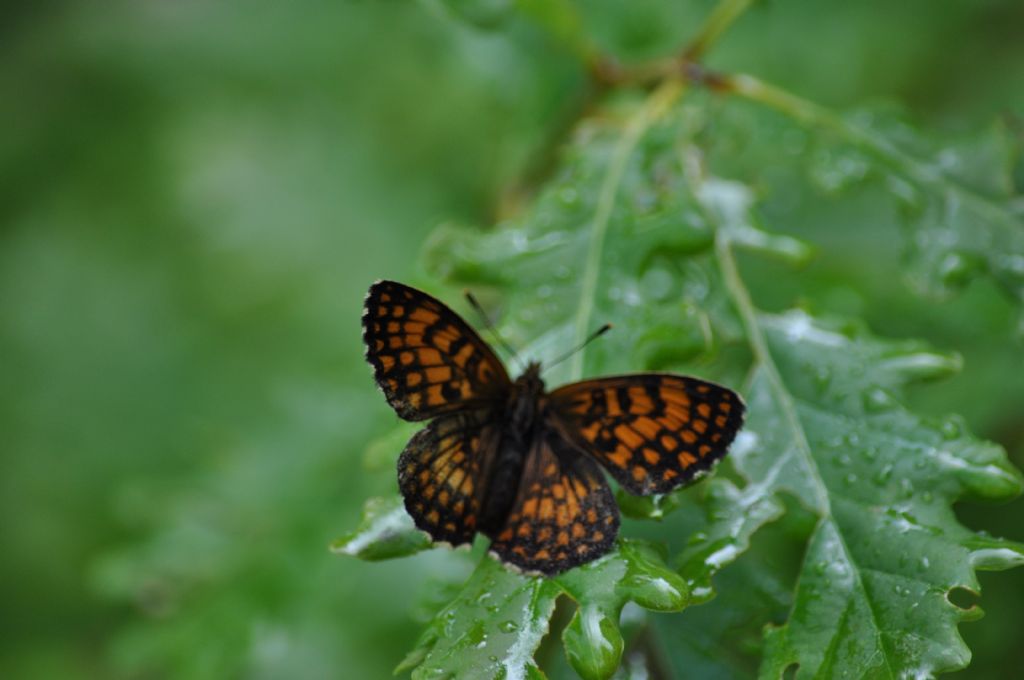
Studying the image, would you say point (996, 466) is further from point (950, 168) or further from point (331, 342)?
point (331, 342)

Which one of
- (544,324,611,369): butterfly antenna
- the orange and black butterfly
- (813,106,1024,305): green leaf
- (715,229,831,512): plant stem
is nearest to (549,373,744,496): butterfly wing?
the orange and black butterfly

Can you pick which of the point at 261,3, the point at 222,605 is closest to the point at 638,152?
the point at 222,605

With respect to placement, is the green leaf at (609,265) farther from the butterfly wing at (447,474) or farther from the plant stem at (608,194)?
the butterfly wing at (447,474)

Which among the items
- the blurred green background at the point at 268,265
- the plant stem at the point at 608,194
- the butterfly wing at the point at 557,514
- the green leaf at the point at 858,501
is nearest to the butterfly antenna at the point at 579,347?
the plant stem at the point at 608,194

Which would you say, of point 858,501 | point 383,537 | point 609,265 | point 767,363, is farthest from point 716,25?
point 383,537

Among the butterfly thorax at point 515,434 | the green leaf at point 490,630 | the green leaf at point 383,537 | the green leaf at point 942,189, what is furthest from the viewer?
the green leaf at point 942,189

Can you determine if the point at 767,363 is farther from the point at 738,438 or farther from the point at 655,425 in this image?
the point at 655,425
